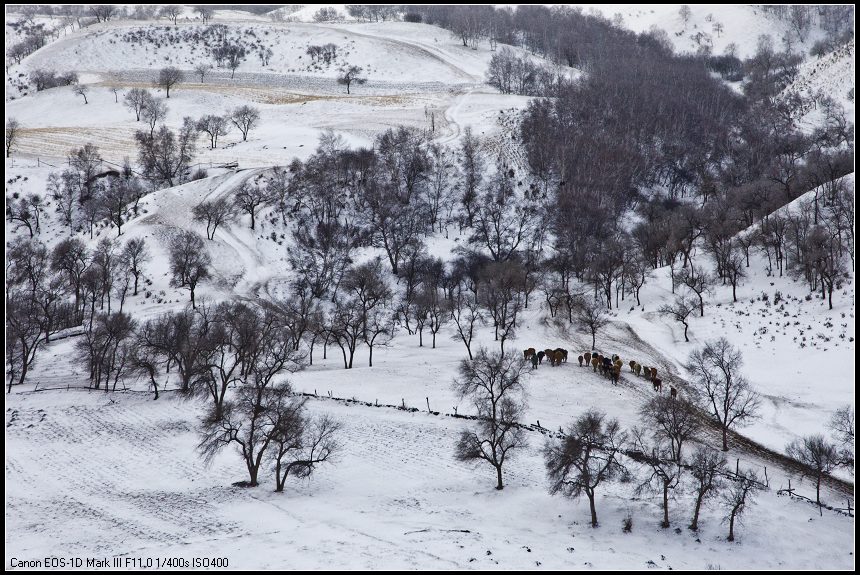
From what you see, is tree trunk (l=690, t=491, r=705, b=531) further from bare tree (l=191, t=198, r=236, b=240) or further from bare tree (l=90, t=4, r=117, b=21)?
bare tree (l=90, t=4, r=117, b=21)

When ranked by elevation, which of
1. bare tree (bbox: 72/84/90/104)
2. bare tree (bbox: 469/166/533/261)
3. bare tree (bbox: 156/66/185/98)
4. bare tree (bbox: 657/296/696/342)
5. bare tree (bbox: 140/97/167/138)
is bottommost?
bare tree (bbox: 657/296/696/342)

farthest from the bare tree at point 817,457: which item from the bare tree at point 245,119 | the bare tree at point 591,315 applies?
the bare tree at point 245,119

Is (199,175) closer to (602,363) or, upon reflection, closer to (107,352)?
(107,352)

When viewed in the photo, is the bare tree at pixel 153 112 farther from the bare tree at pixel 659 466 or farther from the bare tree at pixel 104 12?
the bare tree at pixel 659 466

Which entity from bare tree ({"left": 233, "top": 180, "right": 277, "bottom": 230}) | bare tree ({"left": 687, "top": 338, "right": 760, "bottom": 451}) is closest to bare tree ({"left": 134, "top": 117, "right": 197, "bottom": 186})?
bare tree ({"left": 233, "top": 180, "right": 277, "bottom": 230})

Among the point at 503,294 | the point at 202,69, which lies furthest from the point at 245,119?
the point at 503,294
